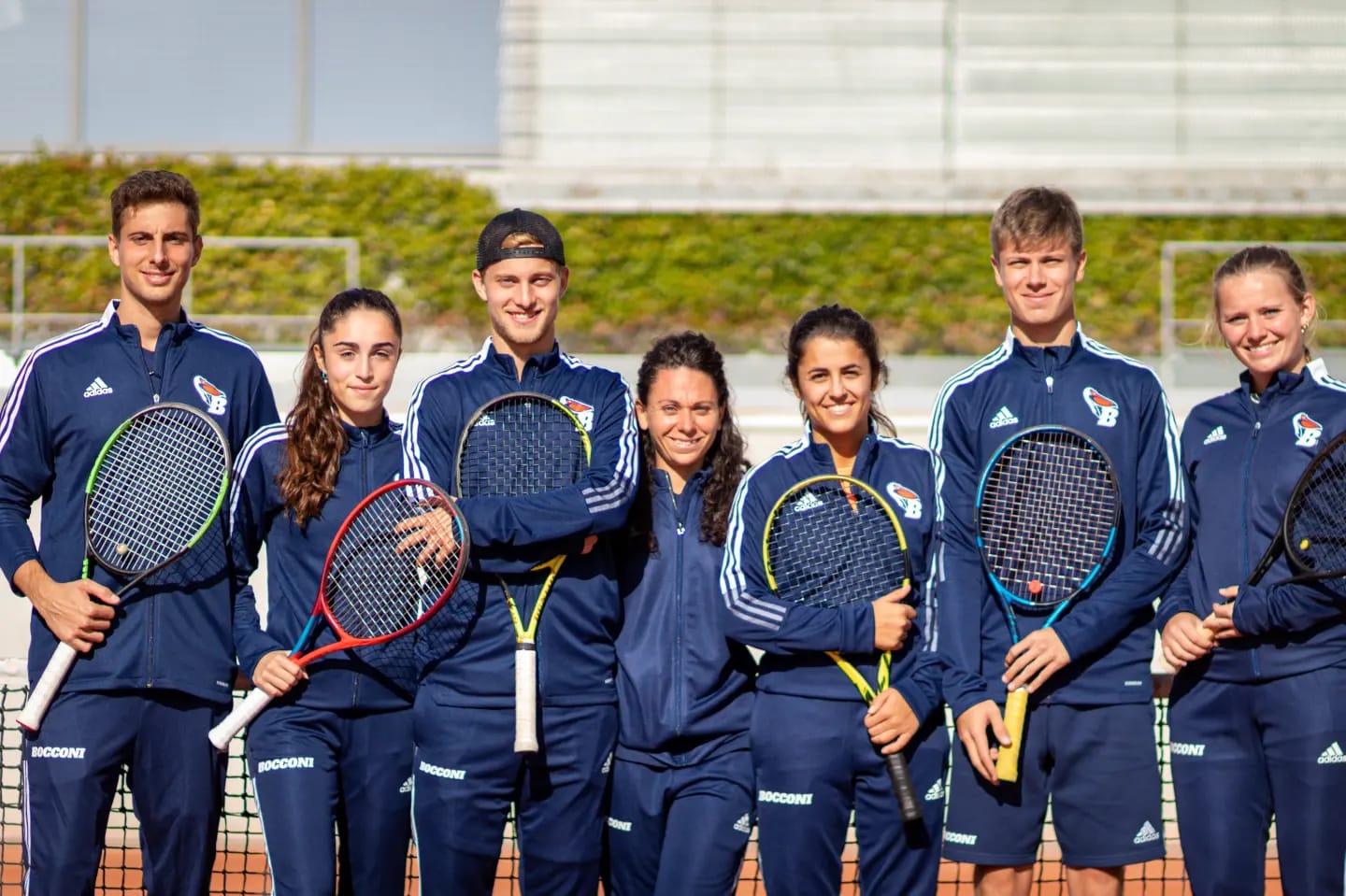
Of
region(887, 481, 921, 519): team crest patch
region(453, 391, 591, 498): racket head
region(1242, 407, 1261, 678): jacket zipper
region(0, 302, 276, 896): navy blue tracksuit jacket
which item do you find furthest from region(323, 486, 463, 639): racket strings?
region(1242, 407, 1261, 678): jacket zipper

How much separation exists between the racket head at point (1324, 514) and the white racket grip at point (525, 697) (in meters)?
1.92

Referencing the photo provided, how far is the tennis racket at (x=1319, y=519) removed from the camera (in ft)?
12.5

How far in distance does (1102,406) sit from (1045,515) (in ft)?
1.08

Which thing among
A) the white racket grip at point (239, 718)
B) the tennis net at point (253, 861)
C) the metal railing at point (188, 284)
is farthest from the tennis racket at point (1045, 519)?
the metal railing at point (188, 284)

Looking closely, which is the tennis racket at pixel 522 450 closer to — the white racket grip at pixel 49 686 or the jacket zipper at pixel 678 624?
the jacket zipper at pixel 678 624

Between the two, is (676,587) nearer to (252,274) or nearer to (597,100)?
(252,274)

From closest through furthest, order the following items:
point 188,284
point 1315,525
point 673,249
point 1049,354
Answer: point 1315,525 < point 1049,354 < point 188,284 < point 673,249

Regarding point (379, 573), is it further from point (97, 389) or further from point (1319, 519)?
Answer: point (1319, 519)

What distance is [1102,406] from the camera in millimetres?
3906

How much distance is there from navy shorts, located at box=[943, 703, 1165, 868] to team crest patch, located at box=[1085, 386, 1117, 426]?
72 cm

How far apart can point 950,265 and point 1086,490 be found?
28.1 ft

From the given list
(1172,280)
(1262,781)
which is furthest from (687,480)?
(1172,280)

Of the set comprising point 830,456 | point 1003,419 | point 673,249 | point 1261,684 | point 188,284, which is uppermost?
point 673,249

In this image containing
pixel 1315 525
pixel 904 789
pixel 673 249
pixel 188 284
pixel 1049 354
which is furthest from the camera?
pixel 673 249
